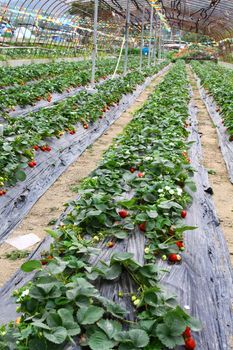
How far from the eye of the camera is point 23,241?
4785 millimetres

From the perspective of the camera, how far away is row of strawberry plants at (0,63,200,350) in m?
2.39

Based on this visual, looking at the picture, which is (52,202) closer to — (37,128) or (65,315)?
(37,128)

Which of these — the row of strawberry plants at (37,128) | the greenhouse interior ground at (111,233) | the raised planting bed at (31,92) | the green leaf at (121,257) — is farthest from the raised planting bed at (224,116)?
the green leaf at (121,257)

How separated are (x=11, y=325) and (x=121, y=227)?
143 centimetres

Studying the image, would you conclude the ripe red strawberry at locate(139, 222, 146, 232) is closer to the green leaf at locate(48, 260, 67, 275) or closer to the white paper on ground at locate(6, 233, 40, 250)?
the green leaf at locate(48, 260, 67, 275)

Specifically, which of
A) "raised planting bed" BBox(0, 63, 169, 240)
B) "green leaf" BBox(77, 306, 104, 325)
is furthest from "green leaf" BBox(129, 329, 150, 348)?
"raised planting bed" BBox(0, 63, 169, 240)

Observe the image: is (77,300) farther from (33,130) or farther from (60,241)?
(33,130)

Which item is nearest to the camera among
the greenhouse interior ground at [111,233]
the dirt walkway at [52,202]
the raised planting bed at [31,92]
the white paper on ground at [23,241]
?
the greenhouse interior ground at [111,233]

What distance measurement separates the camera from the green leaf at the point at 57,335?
2238mm

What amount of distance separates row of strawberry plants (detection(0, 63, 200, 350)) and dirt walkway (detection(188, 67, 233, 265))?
2.59 ft

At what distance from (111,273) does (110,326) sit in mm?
541

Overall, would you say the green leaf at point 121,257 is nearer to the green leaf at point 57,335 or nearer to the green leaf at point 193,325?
the green leaf at point 193,325

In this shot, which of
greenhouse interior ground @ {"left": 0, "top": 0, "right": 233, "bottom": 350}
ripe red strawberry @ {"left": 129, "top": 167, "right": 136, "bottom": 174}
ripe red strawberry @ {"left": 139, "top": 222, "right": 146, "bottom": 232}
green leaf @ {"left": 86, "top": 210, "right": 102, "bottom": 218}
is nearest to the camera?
greenhouse interior ground @ {"left": 0, "top": 0, "right": 233, "bottom": 350}

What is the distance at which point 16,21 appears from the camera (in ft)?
85.5
